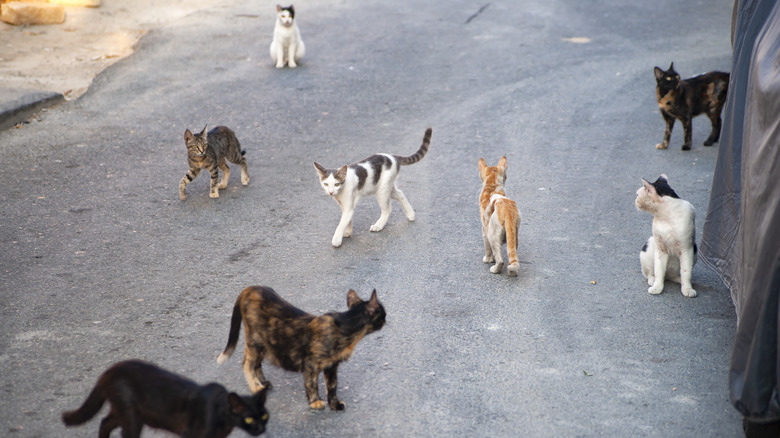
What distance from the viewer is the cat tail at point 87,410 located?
12.8ft

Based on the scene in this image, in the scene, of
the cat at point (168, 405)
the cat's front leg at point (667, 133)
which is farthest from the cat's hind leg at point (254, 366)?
the cat's front leg at point (667, 133)

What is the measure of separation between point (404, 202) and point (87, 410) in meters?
4.21

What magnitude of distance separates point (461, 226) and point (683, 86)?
3690 millimetres

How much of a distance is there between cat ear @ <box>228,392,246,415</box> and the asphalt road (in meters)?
0.79

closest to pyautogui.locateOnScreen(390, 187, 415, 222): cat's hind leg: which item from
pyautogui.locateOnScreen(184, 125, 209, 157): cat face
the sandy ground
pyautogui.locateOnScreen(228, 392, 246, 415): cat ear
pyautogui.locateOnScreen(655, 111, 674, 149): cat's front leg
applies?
pyautogui.locateOnScreen(184, 125, 209, 157): cat face

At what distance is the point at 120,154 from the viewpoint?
906cm

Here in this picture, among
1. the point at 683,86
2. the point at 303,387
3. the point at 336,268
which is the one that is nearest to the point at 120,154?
the point at 336,268

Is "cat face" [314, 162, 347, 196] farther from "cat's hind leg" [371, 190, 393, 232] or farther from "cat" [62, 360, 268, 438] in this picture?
"cat" [62, 360, 268, 438]

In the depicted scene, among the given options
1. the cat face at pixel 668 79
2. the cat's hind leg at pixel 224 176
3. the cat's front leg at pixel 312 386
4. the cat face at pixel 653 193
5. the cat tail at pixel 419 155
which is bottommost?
the cat's hind leg at pixel 224 176

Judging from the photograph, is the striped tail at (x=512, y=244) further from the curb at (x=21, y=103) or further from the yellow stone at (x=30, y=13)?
the yellow stone at (x=30, y=13)

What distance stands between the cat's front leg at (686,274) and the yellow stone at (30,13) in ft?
40.9

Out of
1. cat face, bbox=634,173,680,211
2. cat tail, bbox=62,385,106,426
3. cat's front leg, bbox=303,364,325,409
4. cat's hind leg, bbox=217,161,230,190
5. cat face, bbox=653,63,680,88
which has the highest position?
cat face, bbox=653,63,680,88

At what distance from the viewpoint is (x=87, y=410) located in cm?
391

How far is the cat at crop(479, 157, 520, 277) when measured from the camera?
20.4 ft
